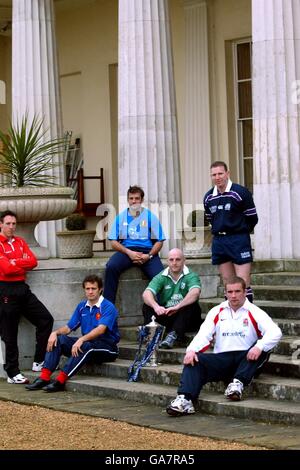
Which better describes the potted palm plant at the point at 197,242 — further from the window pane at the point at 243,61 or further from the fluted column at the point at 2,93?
the fluted column at the point at 2,93

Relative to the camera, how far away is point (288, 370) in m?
10.7

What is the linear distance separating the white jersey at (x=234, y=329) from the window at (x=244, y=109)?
8938mm

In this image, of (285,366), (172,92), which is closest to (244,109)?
(172,92)

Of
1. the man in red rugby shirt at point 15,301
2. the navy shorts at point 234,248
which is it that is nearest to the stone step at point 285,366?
the navy shorts at point 234,248

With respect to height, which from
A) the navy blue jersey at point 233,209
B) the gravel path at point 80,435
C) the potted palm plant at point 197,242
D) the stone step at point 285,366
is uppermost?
the navy blue jersey at point 233,209

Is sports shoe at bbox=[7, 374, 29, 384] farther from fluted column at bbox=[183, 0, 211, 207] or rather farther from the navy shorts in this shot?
fluted column at bbox=[183, 0, 211, 207]

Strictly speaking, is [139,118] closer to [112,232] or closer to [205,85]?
[112,232]

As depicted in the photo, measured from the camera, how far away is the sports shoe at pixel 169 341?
12.2 meters

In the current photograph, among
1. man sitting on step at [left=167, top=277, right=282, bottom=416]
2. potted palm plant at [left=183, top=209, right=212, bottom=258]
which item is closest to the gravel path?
man sitting on step at [left=167, top=277, right=282, bottom=416]

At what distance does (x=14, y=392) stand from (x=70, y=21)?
12.7 meters

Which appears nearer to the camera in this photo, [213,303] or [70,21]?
[213,303]

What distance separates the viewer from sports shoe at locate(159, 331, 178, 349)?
40.1 ft

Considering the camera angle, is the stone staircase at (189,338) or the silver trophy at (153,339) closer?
the stone staircase at (189,338)

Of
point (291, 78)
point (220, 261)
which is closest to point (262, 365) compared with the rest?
point (220, 261)
